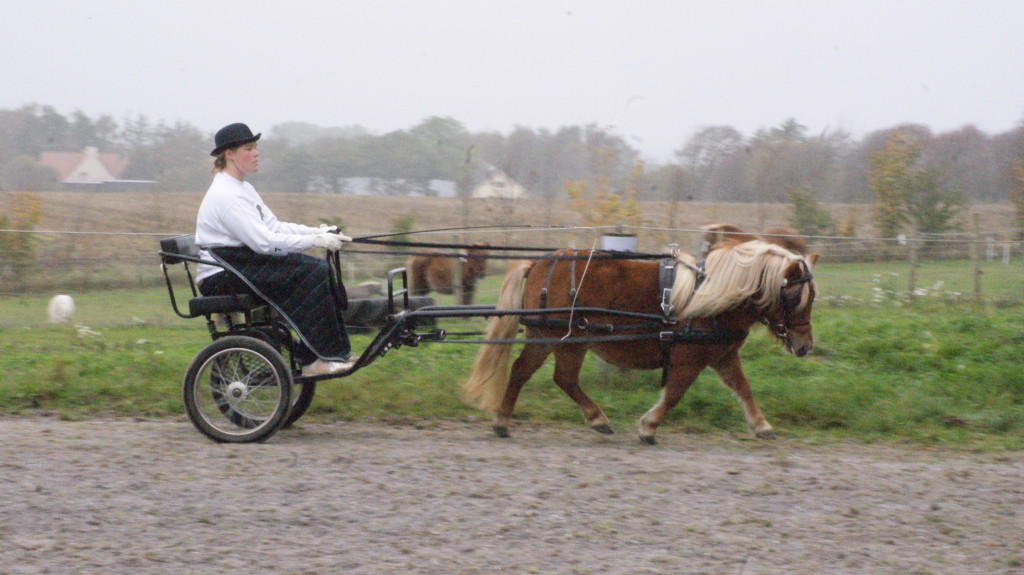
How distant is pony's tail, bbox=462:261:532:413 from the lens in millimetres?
6230

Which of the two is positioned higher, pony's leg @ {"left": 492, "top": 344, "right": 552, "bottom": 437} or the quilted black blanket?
the quilted black blanket

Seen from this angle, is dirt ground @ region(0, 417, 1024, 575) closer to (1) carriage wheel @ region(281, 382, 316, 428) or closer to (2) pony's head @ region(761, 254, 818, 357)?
(1) carriage wheel @ region(281, 382, 316, 428)

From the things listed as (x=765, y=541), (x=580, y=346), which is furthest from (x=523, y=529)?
(x=580, y=346)

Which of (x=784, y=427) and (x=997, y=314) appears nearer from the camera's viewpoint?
(x=784, y=427)

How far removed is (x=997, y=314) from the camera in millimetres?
10203

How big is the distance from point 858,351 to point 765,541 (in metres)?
5.01

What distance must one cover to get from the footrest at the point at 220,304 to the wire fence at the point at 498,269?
547cm

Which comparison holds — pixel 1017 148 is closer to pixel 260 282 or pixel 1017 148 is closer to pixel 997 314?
pixel 997 314

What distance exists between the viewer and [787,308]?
591 centimetres

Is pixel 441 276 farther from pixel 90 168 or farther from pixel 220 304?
pixel 90 168

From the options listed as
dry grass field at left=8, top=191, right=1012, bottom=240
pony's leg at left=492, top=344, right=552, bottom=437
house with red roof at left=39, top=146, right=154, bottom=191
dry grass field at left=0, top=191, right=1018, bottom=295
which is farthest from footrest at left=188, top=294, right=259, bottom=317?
house with red roof at left=39, top=146, right=154, bottom=191

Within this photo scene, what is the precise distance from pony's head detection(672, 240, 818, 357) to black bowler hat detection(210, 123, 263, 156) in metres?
2.76

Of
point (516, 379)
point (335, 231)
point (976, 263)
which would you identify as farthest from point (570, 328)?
point (976, 263)

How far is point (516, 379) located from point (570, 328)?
525 millimetres
